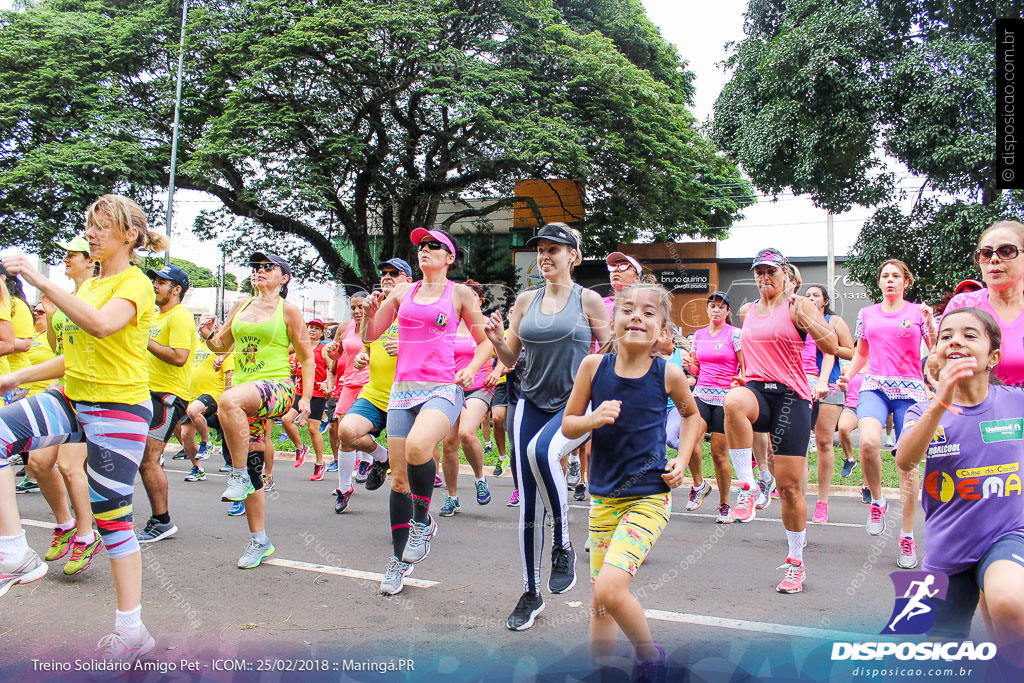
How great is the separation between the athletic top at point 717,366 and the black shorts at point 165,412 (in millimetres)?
4626

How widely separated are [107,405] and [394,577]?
5.85 ft

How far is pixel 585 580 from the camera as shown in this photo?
4.75m

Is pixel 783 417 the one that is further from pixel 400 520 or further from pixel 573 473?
pixel 573 473

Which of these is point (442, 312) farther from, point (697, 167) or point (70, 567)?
point (697, 167)

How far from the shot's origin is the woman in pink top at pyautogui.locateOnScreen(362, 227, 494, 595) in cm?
434

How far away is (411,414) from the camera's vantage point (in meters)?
4.57

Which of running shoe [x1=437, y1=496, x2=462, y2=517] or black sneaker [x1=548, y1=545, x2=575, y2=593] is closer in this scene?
black sneaker [x1=548, y1=545, x2=575, y2=593]

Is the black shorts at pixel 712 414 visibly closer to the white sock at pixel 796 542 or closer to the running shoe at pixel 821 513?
the running shoe at pixel 821 513

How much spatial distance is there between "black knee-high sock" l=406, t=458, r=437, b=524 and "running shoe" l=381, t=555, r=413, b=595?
0.28 meters

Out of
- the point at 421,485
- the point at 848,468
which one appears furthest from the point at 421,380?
the point at 848,468

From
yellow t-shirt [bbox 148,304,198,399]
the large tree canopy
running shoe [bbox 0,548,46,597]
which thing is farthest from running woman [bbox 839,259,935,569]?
the large tree canopy

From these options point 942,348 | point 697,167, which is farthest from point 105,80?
point 942,348

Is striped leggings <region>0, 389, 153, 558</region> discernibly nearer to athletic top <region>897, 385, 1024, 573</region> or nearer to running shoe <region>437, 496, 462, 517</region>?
athletic top <region>897, 385, 1024, 573</region>

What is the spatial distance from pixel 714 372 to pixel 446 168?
15.0 m
